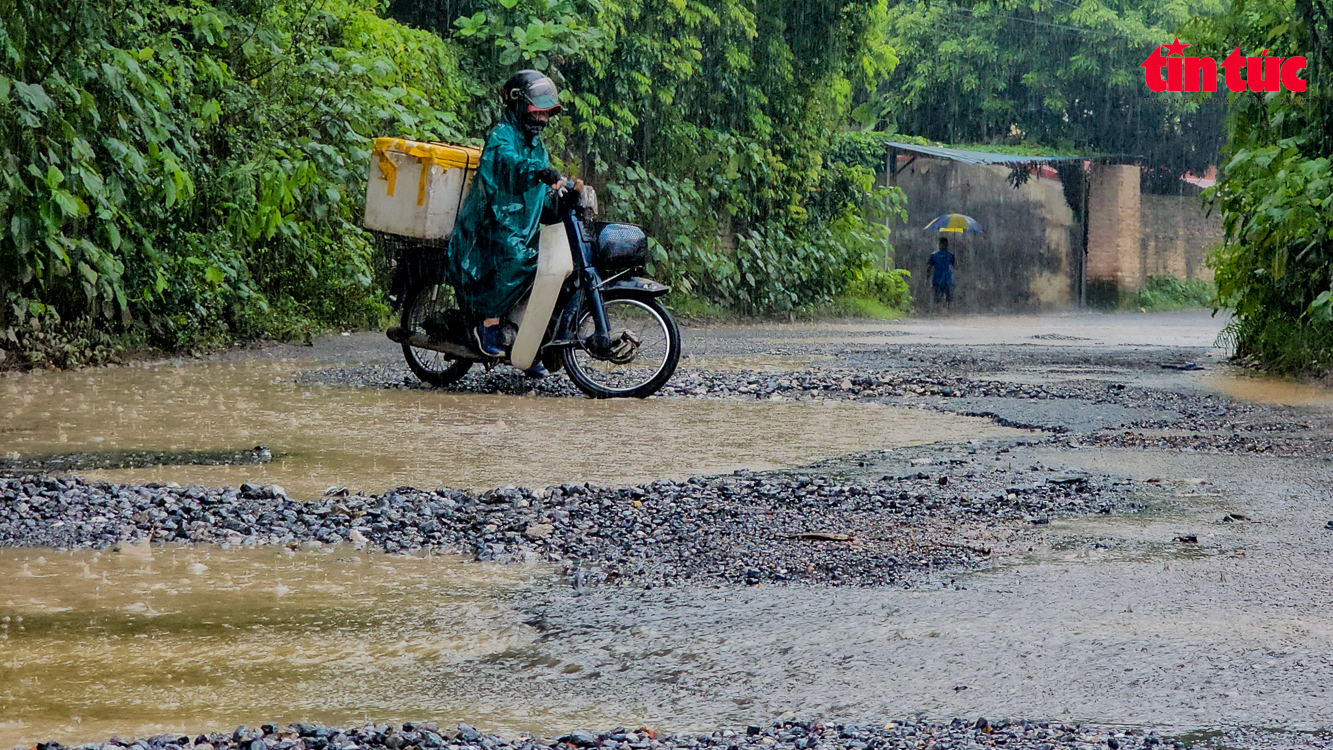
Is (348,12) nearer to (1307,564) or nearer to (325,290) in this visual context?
(325,290)

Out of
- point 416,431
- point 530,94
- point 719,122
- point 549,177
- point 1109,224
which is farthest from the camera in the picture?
point 1109,224

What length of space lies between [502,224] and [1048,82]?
2900cm

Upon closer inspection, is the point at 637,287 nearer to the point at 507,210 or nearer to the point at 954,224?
the point at 507,210

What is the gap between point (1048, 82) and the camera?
34.8 m

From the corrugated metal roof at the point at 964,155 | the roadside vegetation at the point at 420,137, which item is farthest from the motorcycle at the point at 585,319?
the corrugated metal roof at the point at 964,155

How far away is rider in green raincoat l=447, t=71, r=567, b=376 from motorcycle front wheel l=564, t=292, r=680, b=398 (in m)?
0.46

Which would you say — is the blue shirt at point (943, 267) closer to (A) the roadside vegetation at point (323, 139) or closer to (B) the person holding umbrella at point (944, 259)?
(B) the person holding umbrella at point (944, 259)

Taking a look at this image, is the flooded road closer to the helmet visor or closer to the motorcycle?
the motorcycle

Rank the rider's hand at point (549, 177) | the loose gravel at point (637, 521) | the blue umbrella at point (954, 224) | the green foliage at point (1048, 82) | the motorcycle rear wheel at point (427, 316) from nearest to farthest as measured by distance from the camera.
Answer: the loose gravel at point (637, 521), the rider's hand at point (549, 177), the motorcycle rear wheel at point (427, 316), the blue umbrella at point (954, 224), the green foliage at point (1048, 82)

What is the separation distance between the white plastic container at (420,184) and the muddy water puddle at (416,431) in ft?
3.37

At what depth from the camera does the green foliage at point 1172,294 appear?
33.3 metres

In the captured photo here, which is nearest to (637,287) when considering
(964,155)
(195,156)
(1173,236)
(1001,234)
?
(195,156)

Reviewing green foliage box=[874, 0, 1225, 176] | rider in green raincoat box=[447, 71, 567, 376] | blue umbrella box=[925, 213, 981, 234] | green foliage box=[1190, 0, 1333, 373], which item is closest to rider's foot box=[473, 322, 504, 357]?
rider in green raincoat box=[447, 71, 567, 376]

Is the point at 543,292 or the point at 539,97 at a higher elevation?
the point at 539,97
